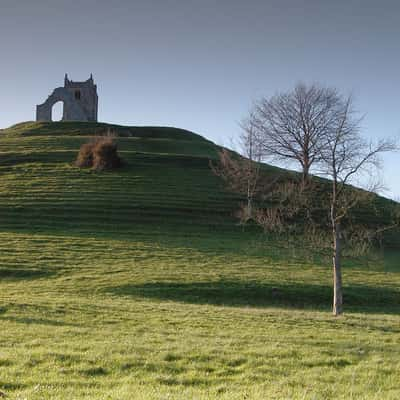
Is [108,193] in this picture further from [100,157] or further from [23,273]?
[23,273]

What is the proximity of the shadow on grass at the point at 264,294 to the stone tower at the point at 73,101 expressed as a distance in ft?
262

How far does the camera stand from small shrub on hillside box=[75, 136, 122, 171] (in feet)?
169

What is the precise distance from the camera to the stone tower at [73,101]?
315 ft

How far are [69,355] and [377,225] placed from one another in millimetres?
40227

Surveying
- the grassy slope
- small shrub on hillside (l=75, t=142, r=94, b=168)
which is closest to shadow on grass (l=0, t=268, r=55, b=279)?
the grassy slope

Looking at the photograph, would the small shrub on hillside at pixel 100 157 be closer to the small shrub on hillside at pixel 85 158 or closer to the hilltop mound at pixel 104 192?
the small shrub on hillside at pixel 85 158

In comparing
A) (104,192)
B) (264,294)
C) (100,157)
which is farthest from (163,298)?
(100,157)

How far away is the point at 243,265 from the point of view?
96.2 ft

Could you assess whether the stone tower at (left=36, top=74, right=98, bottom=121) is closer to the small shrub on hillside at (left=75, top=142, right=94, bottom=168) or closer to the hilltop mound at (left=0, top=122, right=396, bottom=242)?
the hilltop mound at (left=0, top=122, right=396, bottom=242)

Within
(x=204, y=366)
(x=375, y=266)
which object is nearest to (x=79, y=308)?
(x=204, y=366)

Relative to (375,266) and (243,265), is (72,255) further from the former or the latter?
(375,266)

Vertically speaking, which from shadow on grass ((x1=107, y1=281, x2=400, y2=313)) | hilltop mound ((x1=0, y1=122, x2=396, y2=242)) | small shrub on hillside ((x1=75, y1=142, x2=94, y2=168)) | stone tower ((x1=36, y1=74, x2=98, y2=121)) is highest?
stone tower ((x1=36, y1=74, x2=98, y2=121))

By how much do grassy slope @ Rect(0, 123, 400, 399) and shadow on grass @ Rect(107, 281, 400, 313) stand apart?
0.35ft

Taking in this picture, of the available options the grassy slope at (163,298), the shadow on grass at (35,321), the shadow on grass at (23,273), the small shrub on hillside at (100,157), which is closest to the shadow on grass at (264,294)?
the grassy slope at (163,298)
